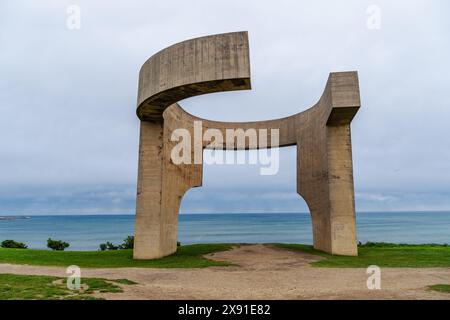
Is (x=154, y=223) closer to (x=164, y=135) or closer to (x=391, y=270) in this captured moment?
(x=164, y=135)

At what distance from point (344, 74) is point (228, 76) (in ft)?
19.2

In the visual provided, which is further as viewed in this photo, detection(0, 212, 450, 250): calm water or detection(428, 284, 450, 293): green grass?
detection(0, 212, 450, 250): calm water

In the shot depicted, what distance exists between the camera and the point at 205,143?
1875cm

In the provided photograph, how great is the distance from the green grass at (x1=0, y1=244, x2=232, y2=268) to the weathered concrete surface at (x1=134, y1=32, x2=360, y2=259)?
79 cm

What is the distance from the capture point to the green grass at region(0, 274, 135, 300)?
258 inches

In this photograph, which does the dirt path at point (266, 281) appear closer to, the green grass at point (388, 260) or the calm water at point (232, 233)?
the green grass at point (388, 260)

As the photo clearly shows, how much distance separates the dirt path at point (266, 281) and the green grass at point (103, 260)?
934 millimetres

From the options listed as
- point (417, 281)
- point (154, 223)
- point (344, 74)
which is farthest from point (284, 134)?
point (417, 281)

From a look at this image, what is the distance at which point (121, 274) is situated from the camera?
9.89 meters

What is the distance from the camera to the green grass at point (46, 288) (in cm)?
655

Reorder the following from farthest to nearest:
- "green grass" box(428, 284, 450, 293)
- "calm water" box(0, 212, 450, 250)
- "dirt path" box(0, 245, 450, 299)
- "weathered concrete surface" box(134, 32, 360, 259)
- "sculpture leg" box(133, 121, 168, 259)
Result: "calm water" box(0, 212, 450, 250) → "sculpture leg" box(133, 121, 168, 259) → "weathered concrete surface" box(134, 32, 360, 259) → "green grass" box(428, 284, 450, 293) → "dirt path" box(0, 245, 450, 299)

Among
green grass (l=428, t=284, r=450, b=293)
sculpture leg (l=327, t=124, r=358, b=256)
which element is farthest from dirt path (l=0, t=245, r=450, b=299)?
sculpture leg (l=327, t=124, r=358, b=256)

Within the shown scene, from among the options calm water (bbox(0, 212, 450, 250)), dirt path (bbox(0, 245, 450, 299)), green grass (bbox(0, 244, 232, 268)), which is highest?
dirt path (bbox(0, 245, 450, 299))

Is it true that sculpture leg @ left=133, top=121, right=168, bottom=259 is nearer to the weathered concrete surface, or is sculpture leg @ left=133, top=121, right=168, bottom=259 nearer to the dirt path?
the weathered concrete surface
